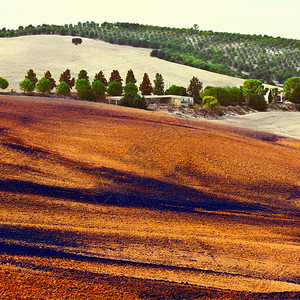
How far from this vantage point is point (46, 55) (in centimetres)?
11338

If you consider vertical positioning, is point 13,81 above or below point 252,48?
below

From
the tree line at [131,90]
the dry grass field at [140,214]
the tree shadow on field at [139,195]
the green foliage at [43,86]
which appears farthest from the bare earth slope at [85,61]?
the tree shadow on field at [139,195]

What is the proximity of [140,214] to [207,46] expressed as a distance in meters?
149

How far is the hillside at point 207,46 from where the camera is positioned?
124562 millimetres

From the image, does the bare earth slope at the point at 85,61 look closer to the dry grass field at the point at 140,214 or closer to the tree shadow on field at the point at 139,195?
the dry grass field at the point at 140,214

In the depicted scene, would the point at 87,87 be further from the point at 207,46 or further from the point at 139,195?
the point at 207,46

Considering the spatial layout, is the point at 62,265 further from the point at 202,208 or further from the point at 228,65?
the point at 228,65

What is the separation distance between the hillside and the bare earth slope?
29.2ft

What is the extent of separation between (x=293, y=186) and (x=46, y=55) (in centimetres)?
9836

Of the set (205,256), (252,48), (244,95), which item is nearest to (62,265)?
(205,256)

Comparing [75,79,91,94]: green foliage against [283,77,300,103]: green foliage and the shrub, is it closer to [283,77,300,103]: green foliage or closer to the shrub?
the shrub

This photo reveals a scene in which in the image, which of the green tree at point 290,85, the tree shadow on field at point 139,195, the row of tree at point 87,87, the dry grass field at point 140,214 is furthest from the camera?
the green tree at point 290,85

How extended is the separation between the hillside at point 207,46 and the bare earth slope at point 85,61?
29.2 ft

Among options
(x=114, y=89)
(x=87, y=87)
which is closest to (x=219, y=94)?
(x=114, y=89)
